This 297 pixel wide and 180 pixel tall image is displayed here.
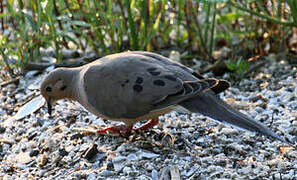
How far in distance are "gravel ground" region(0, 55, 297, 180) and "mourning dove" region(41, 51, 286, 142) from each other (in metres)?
0.25

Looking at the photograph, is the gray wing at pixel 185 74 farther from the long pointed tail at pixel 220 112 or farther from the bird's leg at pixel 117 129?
the bird's leg at pixel 117 129

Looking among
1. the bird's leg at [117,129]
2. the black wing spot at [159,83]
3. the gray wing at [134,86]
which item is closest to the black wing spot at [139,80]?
the gray wing at [134,86]

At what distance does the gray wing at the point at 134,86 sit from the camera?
351cm

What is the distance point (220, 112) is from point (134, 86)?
2.12 feet

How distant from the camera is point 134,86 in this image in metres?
3.58

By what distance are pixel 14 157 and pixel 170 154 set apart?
130 centimetres

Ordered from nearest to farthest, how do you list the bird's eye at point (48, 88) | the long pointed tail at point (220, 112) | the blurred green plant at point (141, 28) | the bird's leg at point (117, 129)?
the long pointed tail at point (220, 112)
the bird's leg at point (117, 129)
the bird's eye at point (48, 88)
the blurred green plant at point (141, 28)

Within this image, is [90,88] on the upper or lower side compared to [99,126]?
upper

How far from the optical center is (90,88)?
3.78 m

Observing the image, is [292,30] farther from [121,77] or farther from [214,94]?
[121,77]

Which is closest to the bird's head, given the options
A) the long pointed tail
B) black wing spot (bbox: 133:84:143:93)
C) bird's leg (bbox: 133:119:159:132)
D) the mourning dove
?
the mourning dove

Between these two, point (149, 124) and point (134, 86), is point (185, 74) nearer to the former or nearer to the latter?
point (134, 86)

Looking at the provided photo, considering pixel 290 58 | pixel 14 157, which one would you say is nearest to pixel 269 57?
pixel 290 58

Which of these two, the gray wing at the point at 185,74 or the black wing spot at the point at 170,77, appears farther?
the gray wing at the point at 185,74
